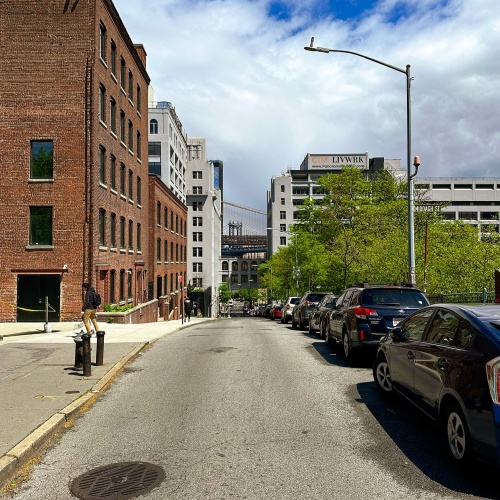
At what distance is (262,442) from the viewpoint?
5754mm

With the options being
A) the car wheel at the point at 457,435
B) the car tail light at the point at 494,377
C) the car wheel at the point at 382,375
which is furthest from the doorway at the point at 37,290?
the car tail light at the point at 494,377

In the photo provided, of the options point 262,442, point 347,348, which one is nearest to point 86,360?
point 262,442

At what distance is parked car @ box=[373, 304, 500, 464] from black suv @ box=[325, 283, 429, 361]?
126 inches

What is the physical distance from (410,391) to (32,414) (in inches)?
193

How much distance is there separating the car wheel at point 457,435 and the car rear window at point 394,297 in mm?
5478

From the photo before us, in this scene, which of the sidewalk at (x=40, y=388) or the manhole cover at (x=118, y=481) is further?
the sidewalk at (x=40, y=388)

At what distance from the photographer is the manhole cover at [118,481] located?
448cm

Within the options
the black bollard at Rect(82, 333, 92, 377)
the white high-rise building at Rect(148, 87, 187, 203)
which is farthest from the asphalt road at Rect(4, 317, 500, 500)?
the white high-rise building at Rect(148, 87, 187, 203)

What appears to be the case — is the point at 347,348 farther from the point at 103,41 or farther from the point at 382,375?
the point at 103,41

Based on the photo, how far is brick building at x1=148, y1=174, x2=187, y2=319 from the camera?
41750 millimetres

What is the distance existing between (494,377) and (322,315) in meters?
12.0

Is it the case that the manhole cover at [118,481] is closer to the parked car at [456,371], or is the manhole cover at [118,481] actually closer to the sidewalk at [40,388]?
the sidewalk at [40,388]

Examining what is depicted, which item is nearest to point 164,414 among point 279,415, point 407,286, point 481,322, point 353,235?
point 279,415

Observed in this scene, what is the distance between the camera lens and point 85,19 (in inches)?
989
